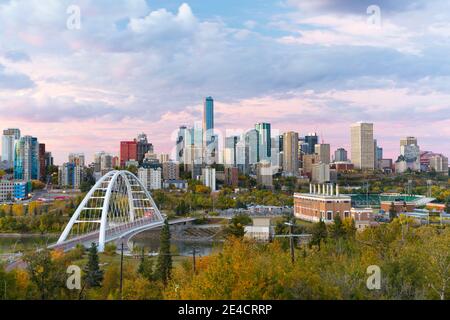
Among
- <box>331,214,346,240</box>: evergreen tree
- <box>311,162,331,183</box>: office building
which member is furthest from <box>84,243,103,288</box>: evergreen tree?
<box>311,162,331,183</box>: office building

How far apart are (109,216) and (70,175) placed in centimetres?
1935

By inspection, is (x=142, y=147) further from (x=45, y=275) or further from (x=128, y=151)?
(x=45, y=275)

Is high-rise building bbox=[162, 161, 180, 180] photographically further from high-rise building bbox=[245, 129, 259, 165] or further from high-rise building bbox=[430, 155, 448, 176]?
high-rise building bbox=[430, 155, 448, 176]

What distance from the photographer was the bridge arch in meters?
18.0

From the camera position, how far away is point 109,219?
Result: 2466 centimetres

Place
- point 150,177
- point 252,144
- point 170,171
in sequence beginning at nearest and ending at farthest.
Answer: point 150,177 → point 170,171 → point 252,144

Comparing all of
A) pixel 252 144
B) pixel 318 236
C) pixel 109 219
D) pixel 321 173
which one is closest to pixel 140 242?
pixel 109 219

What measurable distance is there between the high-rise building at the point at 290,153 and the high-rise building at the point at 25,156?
23.2 metres

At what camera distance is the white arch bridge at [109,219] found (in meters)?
17.8

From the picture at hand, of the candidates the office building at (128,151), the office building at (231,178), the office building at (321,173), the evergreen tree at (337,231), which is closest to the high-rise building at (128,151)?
the office building at (128,151)

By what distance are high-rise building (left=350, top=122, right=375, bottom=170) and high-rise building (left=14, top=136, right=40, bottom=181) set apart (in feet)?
86.9
